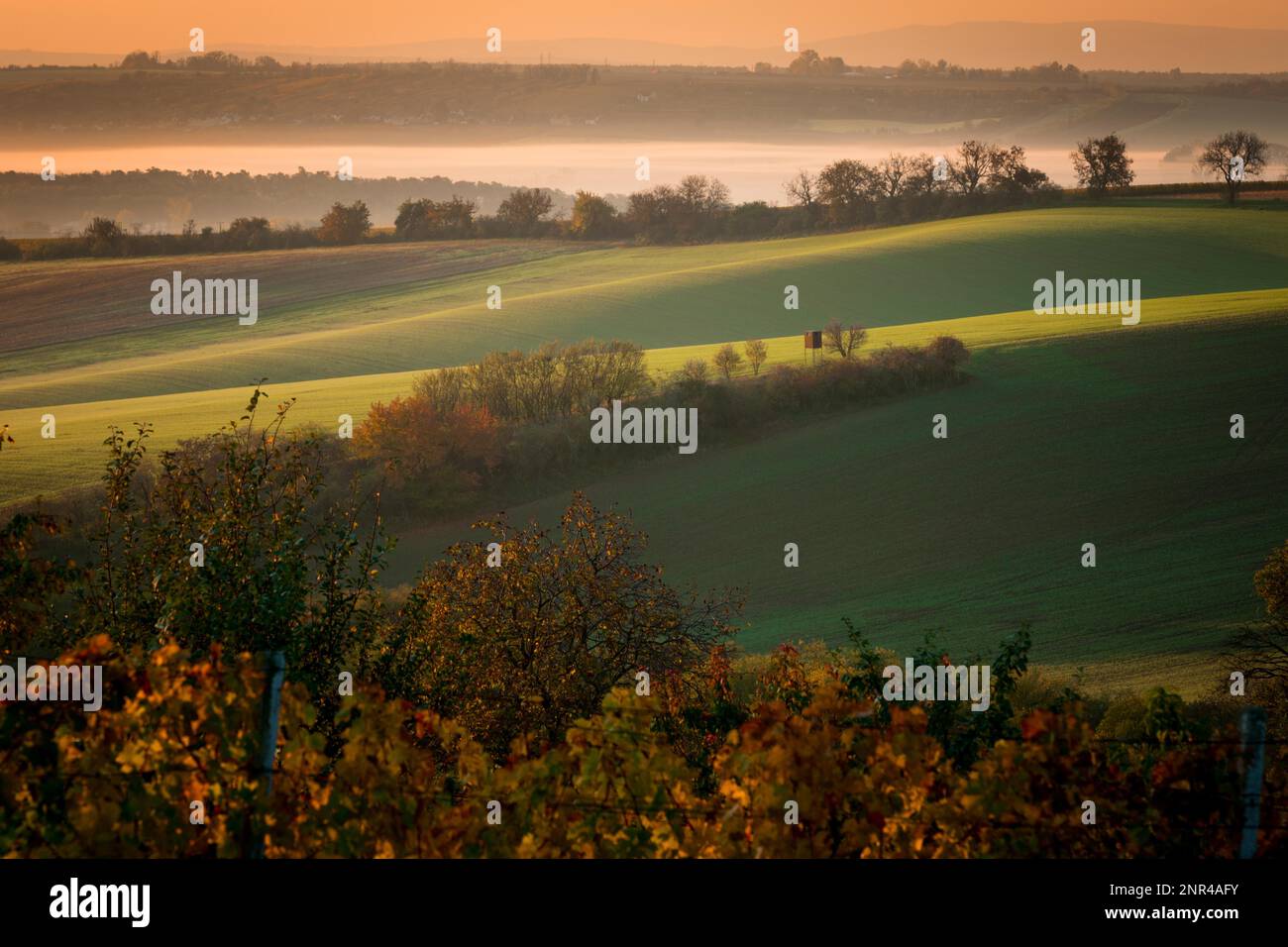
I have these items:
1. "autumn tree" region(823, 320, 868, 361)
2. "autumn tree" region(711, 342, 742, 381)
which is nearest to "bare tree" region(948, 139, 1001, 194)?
"autumn tree" region(823, 320, 868, 361)

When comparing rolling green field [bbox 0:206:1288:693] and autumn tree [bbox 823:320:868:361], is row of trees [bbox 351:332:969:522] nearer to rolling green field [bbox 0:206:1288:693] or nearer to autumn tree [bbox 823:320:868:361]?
autumn tree [bbox 823:320:868:361]

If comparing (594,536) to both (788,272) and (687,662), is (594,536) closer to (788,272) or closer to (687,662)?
(687,662)

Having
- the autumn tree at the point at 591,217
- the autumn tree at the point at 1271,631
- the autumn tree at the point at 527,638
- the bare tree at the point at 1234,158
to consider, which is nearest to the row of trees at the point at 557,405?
the autumn tree at the point at 527,638

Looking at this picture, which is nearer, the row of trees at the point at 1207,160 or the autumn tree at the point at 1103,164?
the row of trees at the point at 1207,160

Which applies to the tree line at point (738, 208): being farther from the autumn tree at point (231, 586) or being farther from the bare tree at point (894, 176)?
the autumn tree at point (231, 586)

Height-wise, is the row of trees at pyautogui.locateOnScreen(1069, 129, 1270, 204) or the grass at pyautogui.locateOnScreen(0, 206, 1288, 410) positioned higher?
the row of trees at pyautogui.locateOnScreen(1069, 129, 1270, 204)

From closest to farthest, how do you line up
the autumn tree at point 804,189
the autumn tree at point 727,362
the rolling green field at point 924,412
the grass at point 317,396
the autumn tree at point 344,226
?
the rolling green field at point 924,412, the grass at point 317,396, the autumn tree at point 727,362, the autumn tree at point 804,189, the autumn tree at point 344,226
